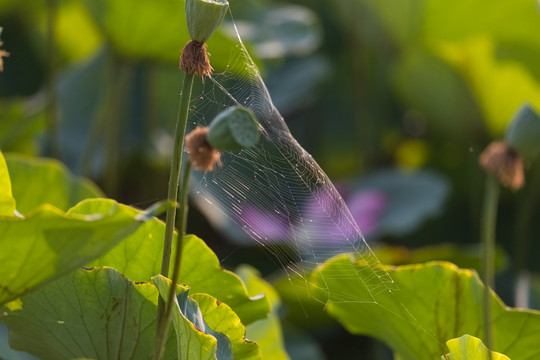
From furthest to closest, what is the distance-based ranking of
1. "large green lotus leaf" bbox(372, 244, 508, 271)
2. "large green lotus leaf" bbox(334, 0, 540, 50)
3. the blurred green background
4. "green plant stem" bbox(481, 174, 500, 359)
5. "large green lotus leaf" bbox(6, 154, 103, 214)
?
"large green lotus leaf" bbox(334, 0, 540, 50) < the blurred green background < "large green lotus leaf" bbox(372, 244, 508, 271) < "large green lotus leaf" bbox(6, 154, 103, 214) < "green plant stem" bbox(481, 174, 500, 359)

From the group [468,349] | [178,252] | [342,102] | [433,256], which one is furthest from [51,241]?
[342,102]

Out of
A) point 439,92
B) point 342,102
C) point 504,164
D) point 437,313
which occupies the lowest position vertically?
point 342,102

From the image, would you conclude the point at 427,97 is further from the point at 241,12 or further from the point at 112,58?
the point at 112,58

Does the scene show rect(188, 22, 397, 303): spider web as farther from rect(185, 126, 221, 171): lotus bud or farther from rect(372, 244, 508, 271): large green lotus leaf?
rect(372, 244, 508, 271): large green lotus leaf

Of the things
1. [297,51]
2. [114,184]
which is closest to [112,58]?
[114,184]

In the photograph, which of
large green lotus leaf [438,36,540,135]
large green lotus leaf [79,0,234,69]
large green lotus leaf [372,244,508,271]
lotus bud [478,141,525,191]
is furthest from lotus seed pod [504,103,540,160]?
large green lotus leaf [438,36,540,135]

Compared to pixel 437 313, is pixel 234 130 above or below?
above

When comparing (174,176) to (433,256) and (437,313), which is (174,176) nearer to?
(437,313)
